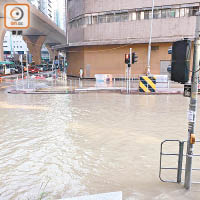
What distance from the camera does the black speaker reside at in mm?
4508

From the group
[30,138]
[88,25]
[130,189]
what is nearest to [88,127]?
[30,138]

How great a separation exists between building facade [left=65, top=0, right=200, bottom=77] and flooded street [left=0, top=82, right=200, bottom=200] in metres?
22.4

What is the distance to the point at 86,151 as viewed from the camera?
7.39 m

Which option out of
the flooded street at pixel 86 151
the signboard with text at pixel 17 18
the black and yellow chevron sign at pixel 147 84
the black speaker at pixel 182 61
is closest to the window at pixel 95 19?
the black and yellow chevron sign at pixel 147 84

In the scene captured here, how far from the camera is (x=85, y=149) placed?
24.8 ft

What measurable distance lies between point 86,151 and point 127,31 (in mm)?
30278

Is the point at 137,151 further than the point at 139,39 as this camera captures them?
No

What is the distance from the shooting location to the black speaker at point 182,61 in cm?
451

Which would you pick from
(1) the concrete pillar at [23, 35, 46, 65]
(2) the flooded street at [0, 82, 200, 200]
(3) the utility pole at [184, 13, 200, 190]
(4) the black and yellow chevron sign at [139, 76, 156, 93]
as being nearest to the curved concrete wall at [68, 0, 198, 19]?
(4) the black and yellow chevron sign at [139, 76, 156, 93]

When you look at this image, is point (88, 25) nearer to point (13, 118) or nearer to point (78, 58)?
point (78, 58)

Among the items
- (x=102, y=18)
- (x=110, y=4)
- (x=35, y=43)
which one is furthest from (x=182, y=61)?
(x=35, y=43)

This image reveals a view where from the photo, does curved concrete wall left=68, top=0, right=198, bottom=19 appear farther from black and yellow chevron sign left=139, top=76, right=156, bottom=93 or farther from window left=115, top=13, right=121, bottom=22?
black and yellow chevron sign left=139, top=76, right=156, bottom=93

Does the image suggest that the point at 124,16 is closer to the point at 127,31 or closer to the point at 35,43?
the point at 127,31

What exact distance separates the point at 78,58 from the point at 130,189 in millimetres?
35404
